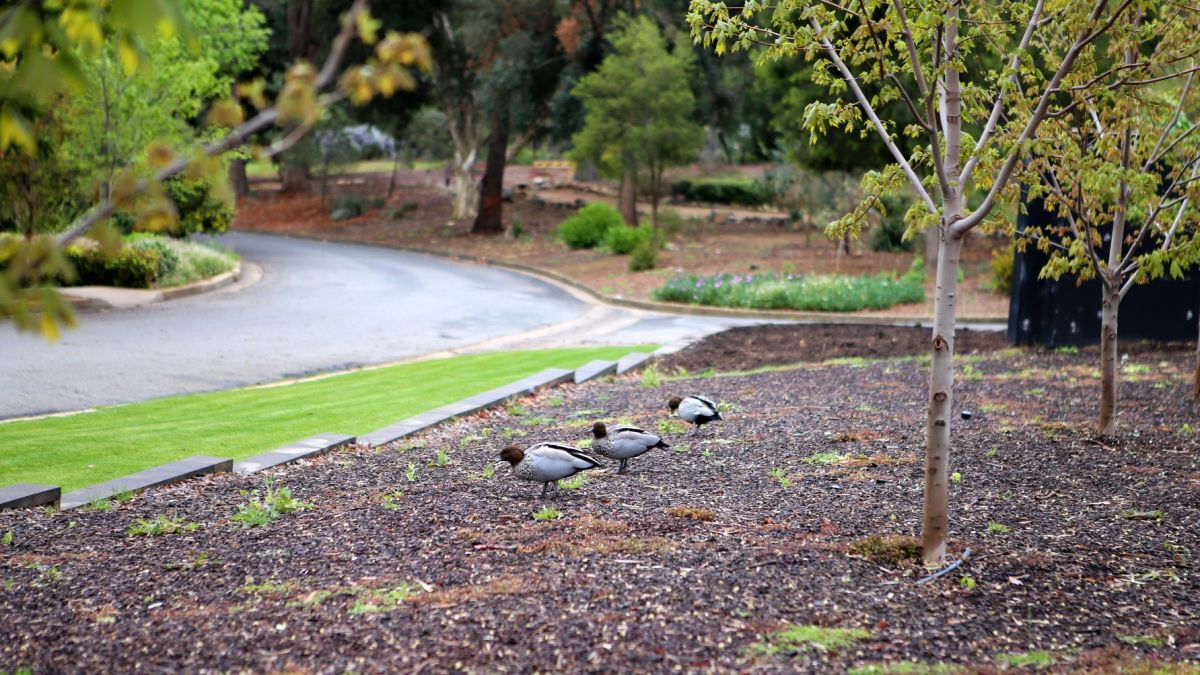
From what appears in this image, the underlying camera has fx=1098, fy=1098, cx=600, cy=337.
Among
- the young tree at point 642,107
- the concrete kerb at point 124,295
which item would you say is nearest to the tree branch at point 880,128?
the concrete kerb at point 124,295

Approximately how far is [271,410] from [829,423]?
510 cm

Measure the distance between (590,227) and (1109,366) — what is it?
24924mm

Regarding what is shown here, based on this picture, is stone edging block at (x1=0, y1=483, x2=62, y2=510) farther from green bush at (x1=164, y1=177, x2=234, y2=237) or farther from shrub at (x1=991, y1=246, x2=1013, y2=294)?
green bush at (x1=164, y1=177, x2=234, y2=237)

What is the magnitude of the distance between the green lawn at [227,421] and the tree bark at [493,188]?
22607 millimetres

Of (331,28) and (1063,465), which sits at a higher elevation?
(331,28)

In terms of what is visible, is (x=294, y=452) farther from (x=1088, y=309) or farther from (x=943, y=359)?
(x=1088, y=309)

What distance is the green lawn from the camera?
25.6 ft

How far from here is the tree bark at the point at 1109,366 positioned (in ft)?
25.4

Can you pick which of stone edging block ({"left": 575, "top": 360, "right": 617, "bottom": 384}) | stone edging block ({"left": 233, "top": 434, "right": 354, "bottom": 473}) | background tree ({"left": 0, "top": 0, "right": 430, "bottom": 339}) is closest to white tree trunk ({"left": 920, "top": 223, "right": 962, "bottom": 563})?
background tree ({"left": 0, "top": 0, "right": 430, "bottom": 339})

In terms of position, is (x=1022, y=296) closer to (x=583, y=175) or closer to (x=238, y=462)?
(x=238, y=462)

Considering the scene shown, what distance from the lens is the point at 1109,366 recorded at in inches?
306

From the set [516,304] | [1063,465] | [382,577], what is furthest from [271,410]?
[516,304]

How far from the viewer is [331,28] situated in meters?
38.2

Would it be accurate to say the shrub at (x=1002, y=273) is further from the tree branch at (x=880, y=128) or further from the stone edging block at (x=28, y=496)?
the stone edging block at (x=28, y=496)
